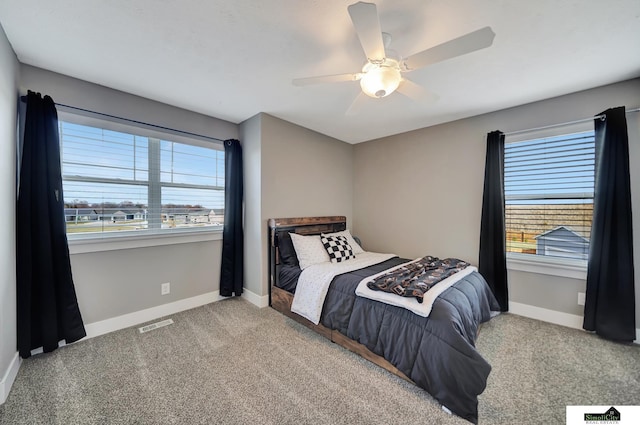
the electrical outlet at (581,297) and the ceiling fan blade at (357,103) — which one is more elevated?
the ceiling fan blade at (357,103)

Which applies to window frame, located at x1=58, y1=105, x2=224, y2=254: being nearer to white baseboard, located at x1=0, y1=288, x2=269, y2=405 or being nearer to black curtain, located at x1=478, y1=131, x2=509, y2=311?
white baseboard, located at x1=0, y1=288, x2=269, y2=405

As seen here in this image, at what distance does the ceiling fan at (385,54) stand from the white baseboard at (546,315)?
2590 millimetres

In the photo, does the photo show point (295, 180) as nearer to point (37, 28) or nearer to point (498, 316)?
point (37, 28)

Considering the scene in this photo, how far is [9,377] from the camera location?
5.38 ft

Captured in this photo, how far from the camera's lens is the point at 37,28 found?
158cm

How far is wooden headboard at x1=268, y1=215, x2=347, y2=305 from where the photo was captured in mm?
3006

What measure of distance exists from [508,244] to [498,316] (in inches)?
32.6

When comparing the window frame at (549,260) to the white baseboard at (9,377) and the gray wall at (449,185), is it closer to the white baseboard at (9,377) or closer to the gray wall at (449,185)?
the gray wall at (449,185)

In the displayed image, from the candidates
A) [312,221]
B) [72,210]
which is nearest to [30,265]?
[72,210]

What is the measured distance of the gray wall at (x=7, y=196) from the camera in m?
1.57

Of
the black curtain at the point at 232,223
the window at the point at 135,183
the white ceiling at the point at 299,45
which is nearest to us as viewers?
the white ceiling at the point at 299,45

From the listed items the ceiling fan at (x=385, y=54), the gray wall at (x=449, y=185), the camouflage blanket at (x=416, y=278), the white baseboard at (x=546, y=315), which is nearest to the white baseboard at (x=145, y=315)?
the camouflage blanket at (x=416, y=278)

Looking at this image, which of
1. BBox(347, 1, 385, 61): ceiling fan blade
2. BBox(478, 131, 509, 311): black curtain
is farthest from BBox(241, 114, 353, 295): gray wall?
BBox(478, 131, 509, 311): black curtain

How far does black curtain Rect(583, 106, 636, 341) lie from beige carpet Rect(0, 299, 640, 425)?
0.67 ft
